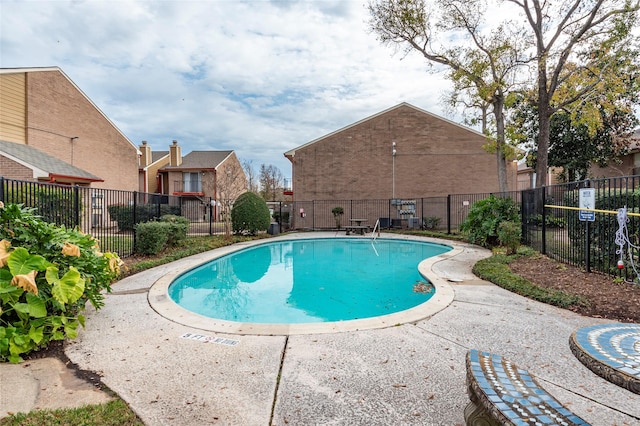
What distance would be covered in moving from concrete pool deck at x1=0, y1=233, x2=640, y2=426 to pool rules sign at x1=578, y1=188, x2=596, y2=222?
2395mm

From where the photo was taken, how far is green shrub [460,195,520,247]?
434 inches

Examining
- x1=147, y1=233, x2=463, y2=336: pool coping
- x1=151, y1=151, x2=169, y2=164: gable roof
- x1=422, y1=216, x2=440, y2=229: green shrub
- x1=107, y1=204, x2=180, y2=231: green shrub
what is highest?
x1=151, y1=151, x2=169, y2=164: gable roof

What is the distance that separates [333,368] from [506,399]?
155cm

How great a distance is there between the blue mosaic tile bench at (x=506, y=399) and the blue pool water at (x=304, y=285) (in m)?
3.45

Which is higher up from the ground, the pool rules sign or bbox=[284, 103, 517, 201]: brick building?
bbox=[284, 103, 517, 201]: brick building

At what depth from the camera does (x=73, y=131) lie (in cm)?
1773

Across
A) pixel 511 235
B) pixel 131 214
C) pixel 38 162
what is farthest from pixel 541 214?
pixel 38 162

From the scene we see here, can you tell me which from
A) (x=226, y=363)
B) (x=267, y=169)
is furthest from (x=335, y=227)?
(x=267, y=169)

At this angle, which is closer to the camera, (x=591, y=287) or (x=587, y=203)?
(x=591, y=287)

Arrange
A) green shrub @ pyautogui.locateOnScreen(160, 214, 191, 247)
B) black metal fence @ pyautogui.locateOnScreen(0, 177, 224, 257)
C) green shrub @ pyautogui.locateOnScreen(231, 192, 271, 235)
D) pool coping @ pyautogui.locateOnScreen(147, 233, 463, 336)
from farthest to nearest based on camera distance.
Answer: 1. green shrub @ pyautogui.locateOnScreen(231, 192, 271, 235)
2. green shrub @ pyautogui.locateOnScreen(160, 214, 191, 247)
3. black metal fence @ pyautogui.locateOnScreen(0, 177, 224, 257)
4. pool coping @ pyautogui.locateOnScreen(147, 233, 463, 336)

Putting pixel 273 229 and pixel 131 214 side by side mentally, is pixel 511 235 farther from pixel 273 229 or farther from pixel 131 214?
pixel 273 229

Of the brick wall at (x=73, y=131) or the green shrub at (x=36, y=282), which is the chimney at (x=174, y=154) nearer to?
the brick wall at (x=73, y=131)

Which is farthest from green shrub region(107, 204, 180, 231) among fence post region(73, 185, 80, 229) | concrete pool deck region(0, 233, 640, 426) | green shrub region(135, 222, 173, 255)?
concrete pool deck region(0, 233, 640, 426)

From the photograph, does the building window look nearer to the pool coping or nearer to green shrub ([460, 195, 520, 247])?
green shrub ([460, 195, 520, 247])
